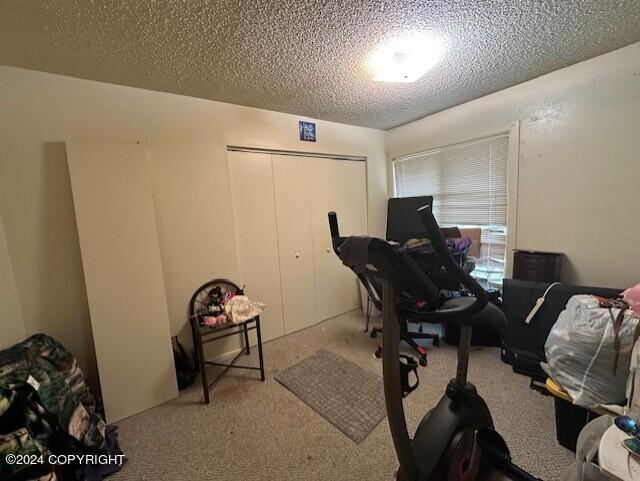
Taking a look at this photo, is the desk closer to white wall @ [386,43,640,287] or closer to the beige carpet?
the beige carpet

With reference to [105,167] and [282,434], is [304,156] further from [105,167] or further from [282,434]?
[282,434]

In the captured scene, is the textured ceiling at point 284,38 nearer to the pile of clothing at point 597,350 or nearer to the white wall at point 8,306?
the white wall at point 8,306

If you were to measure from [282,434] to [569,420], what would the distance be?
166 centimetres

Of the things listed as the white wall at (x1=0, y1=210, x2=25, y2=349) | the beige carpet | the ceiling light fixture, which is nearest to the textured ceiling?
the ceiling light fixture

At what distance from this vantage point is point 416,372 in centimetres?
113

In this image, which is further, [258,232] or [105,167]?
[258,232]

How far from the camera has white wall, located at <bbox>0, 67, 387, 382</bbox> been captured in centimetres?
175

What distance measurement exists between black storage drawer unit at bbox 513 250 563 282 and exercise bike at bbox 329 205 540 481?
57.4 inches

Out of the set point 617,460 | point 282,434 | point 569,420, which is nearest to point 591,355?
point 569,420

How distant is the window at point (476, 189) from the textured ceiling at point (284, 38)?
0.74 meters

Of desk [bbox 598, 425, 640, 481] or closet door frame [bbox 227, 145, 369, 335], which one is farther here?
closet door frame [bbox 227, 145, 369, 335]

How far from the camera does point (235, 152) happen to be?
2.59m

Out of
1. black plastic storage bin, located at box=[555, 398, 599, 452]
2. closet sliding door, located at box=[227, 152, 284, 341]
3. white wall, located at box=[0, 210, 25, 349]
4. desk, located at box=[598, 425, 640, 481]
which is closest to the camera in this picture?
desk, located at box=[598, 425, 640, 481]

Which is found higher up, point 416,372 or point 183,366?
point 416,372
